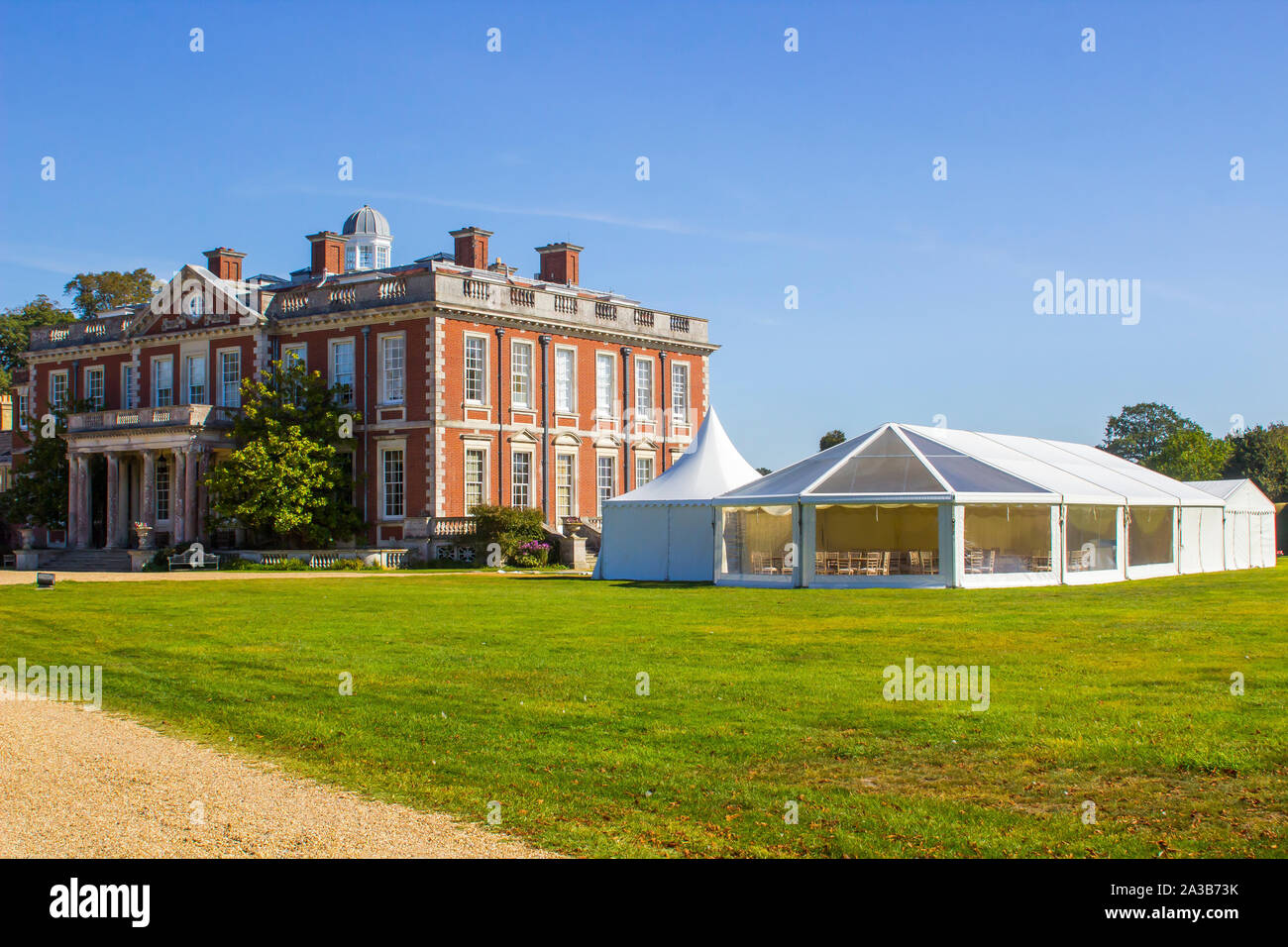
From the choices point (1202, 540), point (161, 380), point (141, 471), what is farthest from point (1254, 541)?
point (161, 380)

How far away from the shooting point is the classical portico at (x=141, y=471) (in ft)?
132

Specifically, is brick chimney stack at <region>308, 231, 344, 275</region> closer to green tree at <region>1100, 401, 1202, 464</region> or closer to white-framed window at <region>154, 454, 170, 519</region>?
white-framed window at <region>154, 454, 170, 519</region>

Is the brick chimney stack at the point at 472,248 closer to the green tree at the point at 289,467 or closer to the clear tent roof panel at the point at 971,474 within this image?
the green tree at the point at 289,467

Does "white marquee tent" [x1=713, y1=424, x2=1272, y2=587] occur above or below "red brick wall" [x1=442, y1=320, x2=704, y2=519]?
below

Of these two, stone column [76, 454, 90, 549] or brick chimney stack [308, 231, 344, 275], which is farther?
brick chimney stack [308, 231, 344, 275]

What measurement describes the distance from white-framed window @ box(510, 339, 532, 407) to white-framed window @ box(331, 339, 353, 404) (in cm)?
537

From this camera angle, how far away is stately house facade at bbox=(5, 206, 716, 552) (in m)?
39.2

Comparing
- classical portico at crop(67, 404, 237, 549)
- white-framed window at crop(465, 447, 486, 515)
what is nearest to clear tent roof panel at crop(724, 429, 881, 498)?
white-framed window at crop(465, 447, 486, 515)

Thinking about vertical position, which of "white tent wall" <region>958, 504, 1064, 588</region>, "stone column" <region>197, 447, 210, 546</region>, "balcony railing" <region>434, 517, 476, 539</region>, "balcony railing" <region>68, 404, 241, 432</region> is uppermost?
"balcony railing" <region>68, 404, 241, 432</region>

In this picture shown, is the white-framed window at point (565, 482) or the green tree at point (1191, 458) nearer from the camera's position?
the white-framed window at point (565, 482)

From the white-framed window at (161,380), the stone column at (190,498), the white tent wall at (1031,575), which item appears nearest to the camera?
the white tent wall at (1031,575)

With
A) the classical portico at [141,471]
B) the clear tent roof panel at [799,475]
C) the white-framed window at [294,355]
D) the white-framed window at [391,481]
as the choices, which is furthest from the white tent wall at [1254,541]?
the classical portico at [141,471]

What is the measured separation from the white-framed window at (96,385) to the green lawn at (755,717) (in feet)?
102
